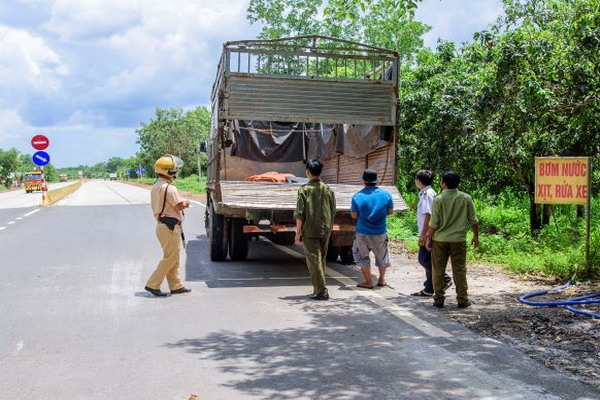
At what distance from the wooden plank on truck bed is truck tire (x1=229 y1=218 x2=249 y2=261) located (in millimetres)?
981

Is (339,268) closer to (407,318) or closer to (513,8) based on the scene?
(407,318)

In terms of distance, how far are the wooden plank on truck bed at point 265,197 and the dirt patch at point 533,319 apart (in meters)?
1.29

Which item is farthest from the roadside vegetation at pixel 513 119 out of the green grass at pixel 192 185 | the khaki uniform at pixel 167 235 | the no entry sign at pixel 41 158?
the green grass at pixel 192 185

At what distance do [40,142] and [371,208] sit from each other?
2504 centimetres

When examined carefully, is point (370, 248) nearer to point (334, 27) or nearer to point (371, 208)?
point (371, 208)

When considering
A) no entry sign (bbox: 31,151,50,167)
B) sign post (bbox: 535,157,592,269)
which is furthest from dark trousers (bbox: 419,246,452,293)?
no entry sign (bbox: 31,151,50,167)

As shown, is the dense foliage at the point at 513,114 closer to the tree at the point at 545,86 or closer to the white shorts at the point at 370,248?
the tree at the point at 545,86

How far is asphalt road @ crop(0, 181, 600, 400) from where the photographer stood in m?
4.32

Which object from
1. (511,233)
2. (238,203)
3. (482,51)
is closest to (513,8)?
(482,51)

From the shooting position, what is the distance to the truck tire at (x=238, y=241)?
10242 millimetres

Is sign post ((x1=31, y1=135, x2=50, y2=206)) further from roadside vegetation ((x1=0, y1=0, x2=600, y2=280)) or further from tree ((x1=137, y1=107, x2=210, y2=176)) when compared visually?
tree ((x1=137, y1=107, x2=210, y2=176))

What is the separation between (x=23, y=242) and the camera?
13.6 metres

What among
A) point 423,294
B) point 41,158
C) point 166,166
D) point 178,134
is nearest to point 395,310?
point 423,294

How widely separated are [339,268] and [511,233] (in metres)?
6.61
